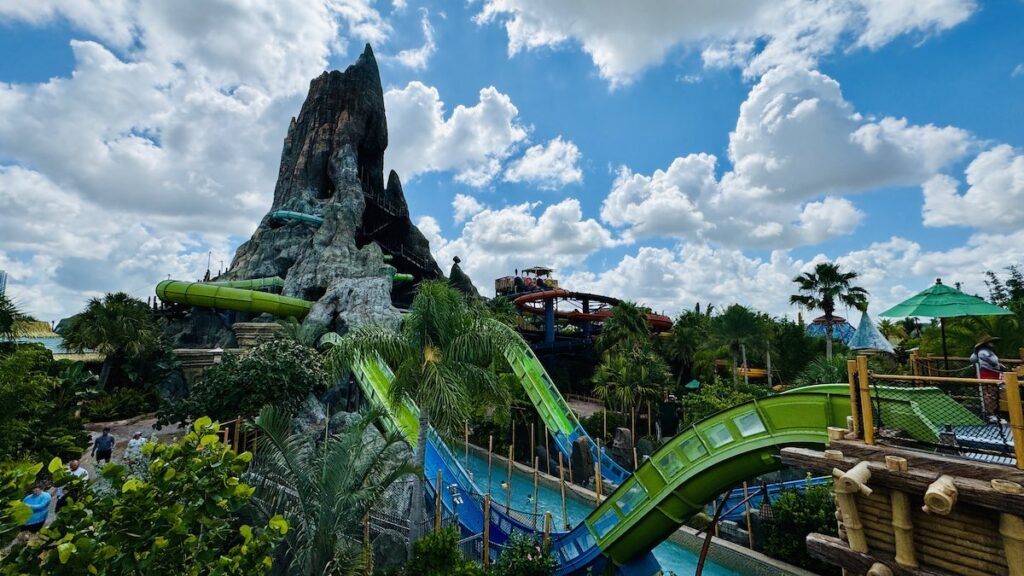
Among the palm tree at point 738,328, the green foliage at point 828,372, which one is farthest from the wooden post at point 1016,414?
the palm tree at point 738,328

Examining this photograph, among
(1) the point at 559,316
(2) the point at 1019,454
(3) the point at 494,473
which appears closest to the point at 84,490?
(2) the point at 1019,454

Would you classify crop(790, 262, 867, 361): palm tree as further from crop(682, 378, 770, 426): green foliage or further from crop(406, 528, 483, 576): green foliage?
crop(406, 528, 483, 576): green foliage

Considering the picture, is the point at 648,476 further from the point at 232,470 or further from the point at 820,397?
the point at 232,470

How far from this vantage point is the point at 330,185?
49688mm

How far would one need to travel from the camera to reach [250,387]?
53.3 ft

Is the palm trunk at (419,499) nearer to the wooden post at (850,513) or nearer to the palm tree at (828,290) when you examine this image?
the wooden post at (850,513)

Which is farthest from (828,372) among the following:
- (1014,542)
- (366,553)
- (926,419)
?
(366,553)

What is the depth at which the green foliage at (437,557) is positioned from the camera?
31.1ft

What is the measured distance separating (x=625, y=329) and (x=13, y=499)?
30.1 meters

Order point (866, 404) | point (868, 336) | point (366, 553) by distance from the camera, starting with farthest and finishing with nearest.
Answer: point (868, 336) < point (366, 553) < point (866, 404)

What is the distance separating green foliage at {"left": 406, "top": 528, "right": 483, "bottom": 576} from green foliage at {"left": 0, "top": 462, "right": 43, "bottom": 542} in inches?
326

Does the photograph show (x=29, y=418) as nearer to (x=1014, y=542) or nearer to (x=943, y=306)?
(x=1014, y=542)

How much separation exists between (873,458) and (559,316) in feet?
135

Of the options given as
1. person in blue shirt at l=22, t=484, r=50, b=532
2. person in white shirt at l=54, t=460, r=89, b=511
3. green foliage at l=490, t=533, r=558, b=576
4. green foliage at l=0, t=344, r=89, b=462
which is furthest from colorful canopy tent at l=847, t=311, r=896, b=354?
green foliage at l=0, t=344, r=89, b=462
